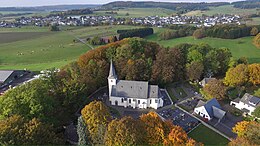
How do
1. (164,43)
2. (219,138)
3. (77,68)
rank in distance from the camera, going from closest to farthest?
(219,138) < (77,68) < (164,43)

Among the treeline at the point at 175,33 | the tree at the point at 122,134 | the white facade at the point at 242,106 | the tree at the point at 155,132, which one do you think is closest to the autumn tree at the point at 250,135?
the tree at the point at 155,132

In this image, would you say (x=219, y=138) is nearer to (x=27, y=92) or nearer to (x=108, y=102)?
(x=108, y=102)

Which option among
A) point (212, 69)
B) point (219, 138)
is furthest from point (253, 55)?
point (219, 138)

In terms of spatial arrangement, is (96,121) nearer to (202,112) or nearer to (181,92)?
(202,112)

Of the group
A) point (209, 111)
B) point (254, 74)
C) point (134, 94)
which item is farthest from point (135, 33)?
point (209, 111)

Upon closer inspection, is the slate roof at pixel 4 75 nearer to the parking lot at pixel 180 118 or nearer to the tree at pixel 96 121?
the tree at pixel 96 121

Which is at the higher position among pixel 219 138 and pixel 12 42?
pixel 12 42
